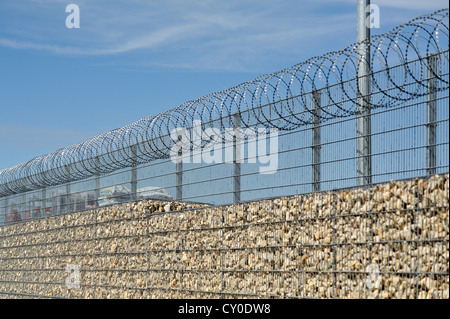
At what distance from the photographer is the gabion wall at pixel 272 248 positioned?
9.36 meters

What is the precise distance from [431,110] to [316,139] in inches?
92.0

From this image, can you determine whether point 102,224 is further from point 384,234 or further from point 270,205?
point 384,234

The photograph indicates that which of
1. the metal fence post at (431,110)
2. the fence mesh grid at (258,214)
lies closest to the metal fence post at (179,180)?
the fence mesh grid at (258,214)

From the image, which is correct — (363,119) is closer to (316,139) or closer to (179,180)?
(316,139)

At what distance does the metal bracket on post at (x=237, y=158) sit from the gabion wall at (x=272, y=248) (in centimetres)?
60

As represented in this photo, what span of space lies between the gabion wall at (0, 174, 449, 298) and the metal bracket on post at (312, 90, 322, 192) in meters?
0.59

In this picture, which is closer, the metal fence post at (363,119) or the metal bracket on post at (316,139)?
the metal fence post at (363,119)

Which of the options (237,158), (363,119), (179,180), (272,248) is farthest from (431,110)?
(179,180)

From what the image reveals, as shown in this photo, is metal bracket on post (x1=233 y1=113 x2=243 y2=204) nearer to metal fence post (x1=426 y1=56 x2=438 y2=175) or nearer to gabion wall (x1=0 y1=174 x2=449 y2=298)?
gabion wall (x1=0 y1=174 x2=449 y2=298)

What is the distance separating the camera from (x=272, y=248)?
38.0 ft

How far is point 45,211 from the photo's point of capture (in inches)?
874

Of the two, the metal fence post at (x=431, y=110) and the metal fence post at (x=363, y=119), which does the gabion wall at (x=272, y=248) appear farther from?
the metal fence post at (x=363, y=119)

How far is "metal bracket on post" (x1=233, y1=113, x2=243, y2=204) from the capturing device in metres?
13.3

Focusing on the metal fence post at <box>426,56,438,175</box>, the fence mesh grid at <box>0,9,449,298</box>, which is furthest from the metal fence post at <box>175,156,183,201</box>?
the metal fence post at <box>426,56,438,175</box>
